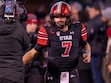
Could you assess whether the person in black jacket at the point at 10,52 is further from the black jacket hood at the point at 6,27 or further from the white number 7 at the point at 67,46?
the white number 7 at the point at 67,46

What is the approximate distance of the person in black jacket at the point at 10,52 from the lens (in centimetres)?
611

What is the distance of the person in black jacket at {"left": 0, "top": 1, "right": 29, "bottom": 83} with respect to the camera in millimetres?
6109

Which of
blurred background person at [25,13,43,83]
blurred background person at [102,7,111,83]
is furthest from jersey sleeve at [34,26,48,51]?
blurred background person at [102,7,111,83]

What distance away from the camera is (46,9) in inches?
567

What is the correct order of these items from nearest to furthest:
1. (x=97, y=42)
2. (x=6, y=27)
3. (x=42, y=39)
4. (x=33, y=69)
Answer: (x=6, y=27) → (x=42, y=39) → (x=33, y=69) → (x=97, y=42)

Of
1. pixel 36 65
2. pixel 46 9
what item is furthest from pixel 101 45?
pixel 46 9

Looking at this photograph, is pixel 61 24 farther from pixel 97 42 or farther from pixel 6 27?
pixel 97 42

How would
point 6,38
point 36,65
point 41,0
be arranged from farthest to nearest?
point 41,0 < point 36,65 < point 6,38

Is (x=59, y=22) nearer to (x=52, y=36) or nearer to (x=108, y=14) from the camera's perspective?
(x=52, y=36)

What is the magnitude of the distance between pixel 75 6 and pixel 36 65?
3.63m

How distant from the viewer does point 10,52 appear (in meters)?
6.15

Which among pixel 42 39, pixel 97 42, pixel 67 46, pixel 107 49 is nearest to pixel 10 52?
pixel 42 39

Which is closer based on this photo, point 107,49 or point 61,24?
point 61,24

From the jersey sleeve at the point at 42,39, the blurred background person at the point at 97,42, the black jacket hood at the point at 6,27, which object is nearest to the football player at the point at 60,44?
the jersey sleeve at the point at 42,39
